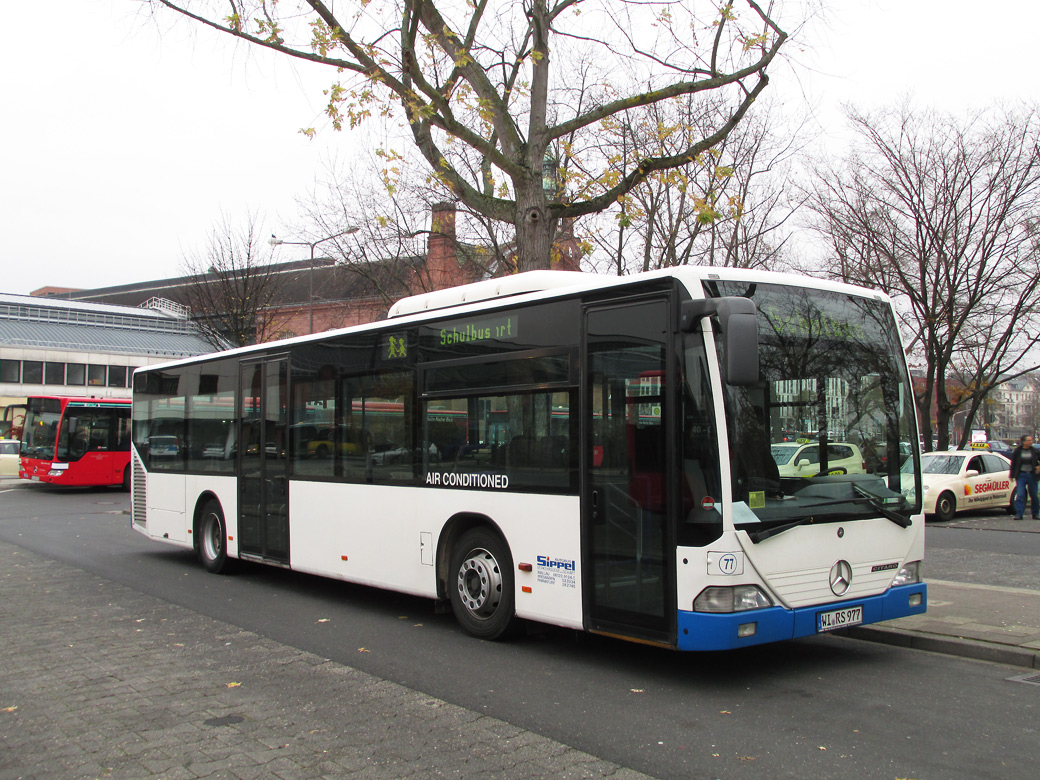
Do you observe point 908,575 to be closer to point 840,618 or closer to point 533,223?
point 840,618

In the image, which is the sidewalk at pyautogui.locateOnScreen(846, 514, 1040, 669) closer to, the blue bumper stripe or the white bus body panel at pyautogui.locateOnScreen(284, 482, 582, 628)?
the blue bumper stripe

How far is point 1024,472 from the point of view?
64.7ft

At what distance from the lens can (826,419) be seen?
6.90 meters

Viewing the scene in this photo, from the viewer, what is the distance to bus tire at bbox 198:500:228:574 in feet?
41.1

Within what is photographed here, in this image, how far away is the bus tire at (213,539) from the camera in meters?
12.5

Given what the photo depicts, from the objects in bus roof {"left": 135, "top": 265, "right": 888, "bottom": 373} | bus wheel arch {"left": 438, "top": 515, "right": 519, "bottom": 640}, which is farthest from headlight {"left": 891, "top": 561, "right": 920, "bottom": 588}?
bus wheel arch {"left": 438, "top": 515, "right": 519, "bottom": 640}

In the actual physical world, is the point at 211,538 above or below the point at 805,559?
below

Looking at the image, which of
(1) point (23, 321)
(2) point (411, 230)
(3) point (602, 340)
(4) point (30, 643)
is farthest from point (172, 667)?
(1) point (23, 321)

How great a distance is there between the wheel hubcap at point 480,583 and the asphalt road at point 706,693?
32cm

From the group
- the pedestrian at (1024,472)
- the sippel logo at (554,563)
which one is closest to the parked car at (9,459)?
the pedestrian at (1024,472)

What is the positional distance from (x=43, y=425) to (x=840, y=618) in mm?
28898

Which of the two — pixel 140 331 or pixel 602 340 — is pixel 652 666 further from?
pixel 140 331

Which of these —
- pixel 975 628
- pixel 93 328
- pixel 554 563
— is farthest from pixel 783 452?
pixel 93 328

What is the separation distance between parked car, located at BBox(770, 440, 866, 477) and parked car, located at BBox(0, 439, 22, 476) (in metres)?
36.9
